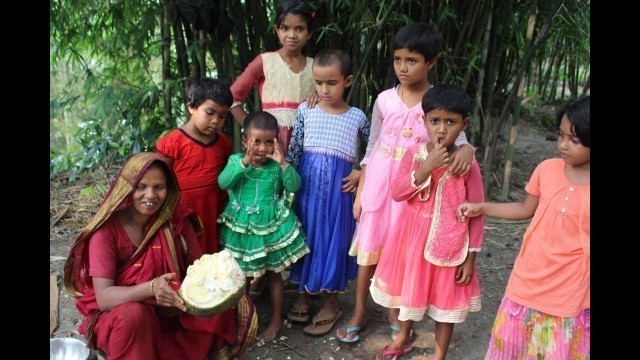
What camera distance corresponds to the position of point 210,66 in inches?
161

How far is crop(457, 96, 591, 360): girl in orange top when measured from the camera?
1828mm

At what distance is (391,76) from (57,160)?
11.9 ft

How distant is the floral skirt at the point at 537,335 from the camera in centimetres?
191

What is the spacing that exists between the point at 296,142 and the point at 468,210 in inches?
38.9

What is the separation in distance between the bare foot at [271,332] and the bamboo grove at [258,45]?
54.1 inches

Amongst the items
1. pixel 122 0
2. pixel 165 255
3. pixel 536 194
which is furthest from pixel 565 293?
pixel 122 0

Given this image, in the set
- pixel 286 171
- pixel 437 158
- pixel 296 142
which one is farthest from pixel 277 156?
pixel 437 158

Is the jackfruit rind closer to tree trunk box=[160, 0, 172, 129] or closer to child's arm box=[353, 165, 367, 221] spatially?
child's arm box=[353, 165, 367, 221]

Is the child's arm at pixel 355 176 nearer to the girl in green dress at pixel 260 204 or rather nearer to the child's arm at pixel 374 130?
the child's arm at pixel 374 130

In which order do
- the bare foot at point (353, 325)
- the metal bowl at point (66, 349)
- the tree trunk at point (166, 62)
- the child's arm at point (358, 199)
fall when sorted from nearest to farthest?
the metal bowl at point (66, 349)
the child's arm at point (358, 199)
the bare foot at point (353, 325)
the tree trunk at point (166, 62)

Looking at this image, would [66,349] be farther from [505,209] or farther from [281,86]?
[505,209]

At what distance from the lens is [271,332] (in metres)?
2.80

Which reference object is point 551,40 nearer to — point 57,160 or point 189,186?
point 189,186

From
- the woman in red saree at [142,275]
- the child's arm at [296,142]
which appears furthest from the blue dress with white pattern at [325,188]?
the woman in red saree at [142,275]
